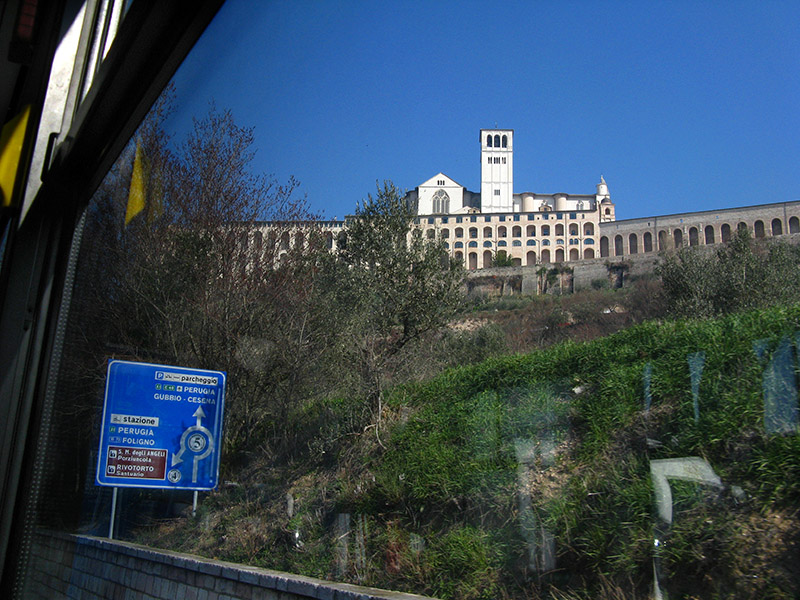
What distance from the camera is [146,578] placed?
430cm

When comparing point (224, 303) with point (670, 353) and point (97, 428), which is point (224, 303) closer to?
point (97, 428)

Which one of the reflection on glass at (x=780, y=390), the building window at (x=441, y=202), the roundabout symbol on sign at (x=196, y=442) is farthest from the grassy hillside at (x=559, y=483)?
the building window at (x=441, y=202)

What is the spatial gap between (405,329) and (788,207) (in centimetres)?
596

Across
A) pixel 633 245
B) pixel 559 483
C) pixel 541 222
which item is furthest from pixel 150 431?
pixel 541 222

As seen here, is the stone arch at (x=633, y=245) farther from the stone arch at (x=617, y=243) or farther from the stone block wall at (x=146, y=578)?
the stone block wall at (x=146, y=578)

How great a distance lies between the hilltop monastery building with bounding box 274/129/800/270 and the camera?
664 centimetres

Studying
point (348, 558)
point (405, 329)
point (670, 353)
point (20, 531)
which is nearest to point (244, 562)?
point (348, 558)

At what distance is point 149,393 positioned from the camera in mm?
3553

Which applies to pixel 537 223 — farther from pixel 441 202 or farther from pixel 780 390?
pixel 780 390

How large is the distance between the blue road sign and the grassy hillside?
4.15ft

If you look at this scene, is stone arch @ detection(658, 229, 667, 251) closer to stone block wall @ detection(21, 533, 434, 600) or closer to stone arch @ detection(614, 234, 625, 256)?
stone arch @ detection(614, 234, 625, 256)

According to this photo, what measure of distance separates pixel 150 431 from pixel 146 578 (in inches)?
55.5

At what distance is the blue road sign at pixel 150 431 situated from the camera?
344cm

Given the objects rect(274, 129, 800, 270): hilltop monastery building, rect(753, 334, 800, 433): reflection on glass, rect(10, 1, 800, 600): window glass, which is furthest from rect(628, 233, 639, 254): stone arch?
rect(753, 334, 800, 433): reflection on glass
